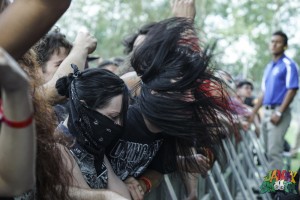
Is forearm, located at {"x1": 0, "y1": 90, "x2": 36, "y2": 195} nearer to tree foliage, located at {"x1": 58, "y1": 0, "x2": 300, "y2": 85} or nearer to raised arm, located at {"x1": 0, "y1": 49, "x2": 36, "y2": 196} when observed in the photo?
raised arm, located at {"x1": 0, "y1": 49, "x2": 36, "y2": 196}

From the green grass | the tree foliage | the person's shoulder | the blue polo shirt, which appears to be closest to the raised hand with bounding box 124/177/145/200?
the blue polo shirt

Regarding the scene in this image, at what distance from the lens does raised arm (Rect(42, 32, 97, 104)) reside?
284 cm

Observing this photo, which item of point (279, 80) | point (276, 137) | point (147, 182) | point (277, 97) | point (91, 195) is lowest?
point (276, 137)

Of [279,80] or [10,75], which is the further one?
[279,80]

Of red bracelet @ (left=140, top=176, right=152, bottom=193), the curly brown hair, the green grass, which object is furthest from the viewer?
the green grass

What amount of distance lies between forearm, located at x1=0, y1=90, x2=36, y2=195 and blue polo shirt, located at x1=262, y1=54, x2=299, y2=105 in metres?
7.29

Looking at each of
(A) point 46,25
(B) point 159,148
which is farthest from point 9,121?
(B) point 159,148

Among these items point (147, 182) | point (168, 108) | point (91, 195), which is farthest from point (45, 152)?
point (147, 182)

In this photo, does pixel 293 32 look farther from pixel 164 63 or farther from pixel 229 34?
pixel 164 63

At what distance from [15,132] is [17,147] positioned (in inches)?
1.9

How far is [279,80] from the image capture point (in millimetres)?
8648

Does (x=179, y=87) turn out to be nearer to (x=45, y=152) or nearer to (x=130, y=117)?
(x=130, y=117)

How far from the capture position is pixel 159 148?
2803 mm

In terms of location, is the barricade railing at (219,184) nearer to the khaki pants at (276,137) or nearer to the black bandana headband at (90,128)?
the khaki pants at (276,137)
